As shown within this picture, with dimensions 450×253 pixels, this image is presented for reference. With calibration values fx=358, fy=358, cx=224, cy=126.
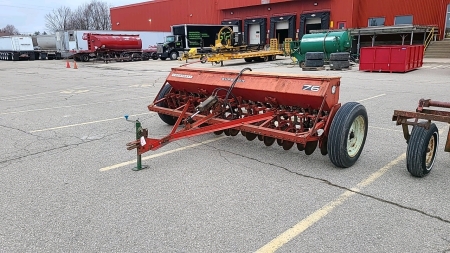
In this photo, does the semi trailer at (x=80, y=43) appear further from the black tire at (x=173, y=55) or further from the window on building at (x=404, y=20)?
the window on building at (x=404, y=20)

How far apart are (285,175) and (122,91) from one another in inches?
394

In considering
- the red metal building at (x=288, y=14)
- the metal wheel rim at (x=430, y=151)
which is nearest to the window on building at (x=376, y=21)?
the red metal building at (x=288, y=14)

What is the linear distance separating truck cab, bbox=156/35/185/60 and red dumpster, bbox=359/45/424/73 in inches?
859

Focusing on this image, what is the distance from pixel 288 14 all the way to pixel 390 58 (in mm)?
24121

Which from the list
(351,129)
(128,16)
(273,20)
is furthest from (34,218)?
(128,16)

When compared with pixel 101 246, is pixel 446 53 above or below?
above

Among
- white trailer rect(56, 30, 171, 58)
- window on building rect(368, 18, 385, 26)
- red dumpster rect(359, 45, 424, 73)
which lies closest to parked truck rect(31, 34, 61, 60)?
white trailer rect(56, 30, 171, 58)

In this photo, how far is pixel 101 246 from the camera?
3062mm

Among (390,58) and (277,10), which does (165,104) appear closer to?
(390,58)

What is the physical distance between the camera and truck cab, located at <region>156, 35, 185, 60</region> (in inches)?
1442

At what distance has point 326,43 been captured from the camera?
2378 centimetres

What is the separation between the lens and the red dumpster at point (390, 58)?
18156 millimetres

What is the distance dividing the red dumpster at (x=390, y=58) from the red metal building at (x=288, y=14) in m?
14.6

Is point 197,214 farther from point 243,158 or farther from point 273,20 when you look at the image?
point 273,20
